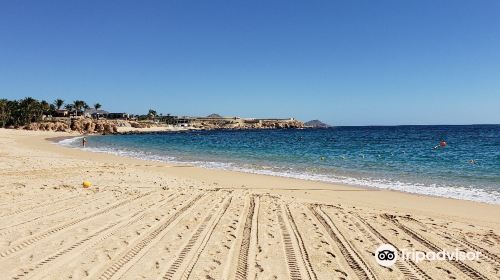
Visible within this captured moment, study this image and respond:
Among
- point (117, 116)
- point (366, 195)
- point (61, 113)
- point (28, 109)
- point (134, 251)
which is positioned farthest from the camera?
point (117, 116)

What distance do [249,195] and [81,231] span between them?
5.76 meters

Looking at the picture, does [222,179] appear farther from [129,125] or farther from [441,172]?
[129,125]

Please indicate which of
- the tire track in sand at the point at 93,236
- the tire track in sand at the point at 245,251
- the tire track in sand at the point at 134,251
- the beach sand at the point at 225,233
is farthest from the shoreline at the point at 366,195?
the tire track in sand at the point at 93,236

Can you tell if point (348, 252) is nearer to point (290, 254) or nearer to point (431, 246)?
point (290, 254)

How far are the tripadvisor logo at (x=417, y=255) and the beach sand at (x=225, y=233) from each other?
0.53 feet

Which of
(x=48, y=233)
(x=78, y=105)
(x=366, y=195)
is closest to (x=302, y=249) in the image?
(x=48, y=233)

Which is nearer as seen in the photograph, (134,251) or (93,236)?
(134,251)

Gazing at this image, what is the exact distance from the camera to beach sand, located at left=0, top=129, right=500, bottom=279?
5.41 meters

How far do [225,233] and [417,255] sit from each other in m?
3.49

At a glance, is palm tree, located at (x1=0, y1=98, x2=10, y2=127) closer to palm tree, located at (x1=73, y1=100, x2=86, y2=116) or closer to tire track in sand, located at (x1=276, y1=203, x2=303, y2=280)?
palm tree, located at (x1=73, y1=100, x2=86, y2=116)

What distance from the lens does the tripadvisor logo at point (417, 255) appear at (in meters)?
6.02

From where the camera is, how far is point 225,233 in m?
7.19

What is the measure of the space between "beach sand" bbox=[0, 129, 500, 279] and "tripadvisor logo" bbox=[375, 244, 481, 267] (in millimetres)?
161

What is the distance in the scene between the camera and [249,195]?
1179 cm
